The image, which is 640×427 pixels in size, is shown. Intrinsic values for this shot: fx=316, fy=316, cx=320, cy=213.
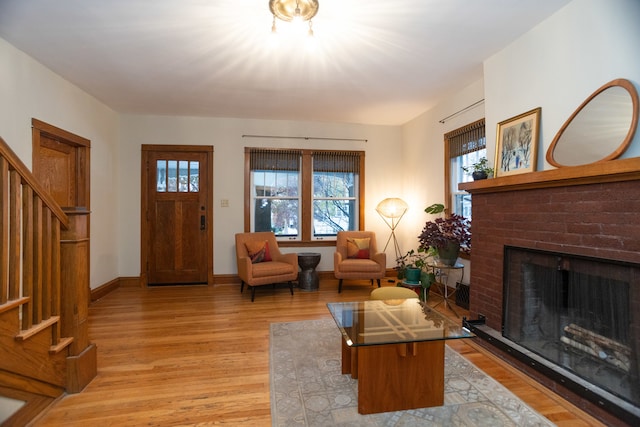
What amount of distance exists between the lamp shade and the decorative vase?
1.58 meters

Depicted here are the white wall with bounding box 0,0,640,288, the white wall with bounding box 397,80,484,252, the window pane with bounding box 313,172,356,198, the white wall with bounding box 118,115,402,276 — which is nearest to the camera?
the white wall with bounding box 0,0,640,288

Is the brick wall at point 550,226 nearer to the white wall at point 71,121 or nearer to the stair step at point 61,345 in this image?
the stair step at point 61,345

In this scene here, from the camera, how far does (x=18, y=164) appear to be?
1.61m

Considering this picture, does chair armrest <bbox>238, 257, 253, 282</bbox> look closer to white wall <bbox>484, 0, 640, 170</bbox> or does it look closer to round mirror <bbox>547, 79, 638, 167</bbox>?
white wall <bbox>484, 0, 640, 170</bbox>

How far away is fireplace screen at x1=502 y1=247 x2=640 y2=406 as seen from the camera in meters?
1.72

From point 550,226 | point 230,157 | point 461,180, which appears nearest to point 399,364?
point 550,226

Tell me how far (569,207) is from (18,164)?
316 cm

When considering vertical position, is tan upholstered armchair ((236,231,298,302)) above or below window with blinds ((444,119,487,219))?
below

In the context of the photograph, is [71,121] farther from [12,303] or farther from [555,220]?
[555,220]

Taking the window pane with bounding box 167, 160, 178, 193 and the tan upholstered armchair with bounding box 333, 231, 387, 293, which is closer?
the tan upholstered armchair with bounding box 333, 231, 387, 293

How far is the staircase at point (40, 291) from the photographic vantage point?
1581mm

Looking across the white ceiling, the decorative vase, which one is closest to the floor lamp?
the white ceiling

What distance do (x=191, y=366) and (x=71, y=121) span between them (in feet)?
10.2

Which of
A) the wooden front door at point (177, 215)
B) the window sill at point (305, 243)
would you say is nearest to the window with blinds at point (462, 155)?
the window sill at point (305, 243)
